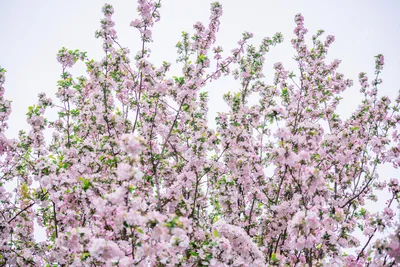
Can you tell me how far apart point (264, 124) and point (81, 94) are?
6396 mm

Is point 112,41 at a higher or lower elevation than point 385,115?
higher

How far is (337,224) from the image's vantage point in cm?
573

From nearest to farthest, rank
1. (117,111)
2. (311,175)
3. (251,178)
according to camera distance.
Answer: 1. (311,175)
2. (251,178)
3. (117,111)

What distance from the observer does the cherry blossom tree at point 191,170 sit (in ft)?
14.7

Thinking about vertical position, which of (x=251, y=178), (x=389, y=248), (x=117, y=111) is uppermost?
(x=117, y=111)

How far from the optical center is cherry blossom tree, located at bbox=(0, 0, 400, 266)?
4469mm

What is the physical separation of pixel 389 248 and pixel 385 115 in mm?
7210

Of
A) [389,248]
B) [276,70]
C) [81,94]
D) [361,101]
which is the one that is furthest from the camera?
[276,70]

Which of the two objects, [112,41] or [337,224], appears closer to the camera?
[337,224]

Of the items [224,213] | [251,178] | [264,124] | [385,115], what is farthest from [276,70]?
[224,213]

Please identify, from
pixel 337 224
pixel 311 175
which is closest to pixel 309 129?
pixel 311 175

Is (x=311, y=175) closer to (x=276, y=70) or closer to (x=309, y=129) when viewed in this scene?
(x=309, y=129)

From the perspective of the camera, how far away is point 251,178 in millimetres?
7793

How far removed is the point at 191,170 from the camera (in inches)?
280
